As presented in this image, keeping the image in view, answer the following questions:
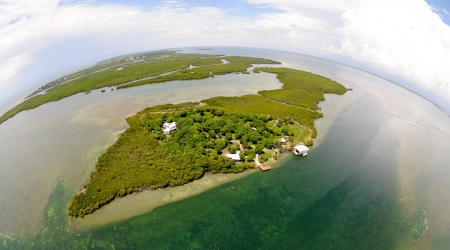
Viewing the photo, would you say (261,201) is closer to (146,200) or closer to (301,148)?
(301,148)

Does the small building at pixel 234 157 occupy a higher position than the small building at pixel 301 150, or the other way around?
the small building at pixel 234 157

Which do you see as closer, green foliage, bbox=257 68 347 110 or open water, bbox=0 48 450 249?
open water, bbox=0 48 450 249

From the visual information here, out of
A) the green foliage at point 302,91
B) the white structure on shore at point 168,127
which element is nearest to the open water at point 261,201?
the white structure on shore at point 168,127

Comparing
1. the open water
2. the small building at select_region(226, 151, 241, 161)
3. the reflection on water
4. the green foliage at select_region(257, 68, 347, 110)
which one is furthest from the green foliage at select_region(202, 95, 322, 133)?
the small building at select_region(226, 151, 241, 161)

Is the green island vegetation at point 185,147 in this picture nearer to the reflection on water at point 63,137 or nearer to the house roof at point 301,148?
the house roof at point 301,148

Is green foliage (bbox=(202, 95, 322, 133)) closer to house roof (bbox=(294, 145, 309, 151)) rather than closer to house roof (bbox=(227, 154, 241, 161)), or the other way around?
house roof (bbox=(294, 145, 309, 151))

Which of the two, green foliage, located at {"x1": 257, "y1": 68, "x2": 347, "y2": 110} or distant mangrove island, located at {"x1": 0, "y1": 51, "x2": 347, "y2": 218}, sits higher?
distant mangrove island, located at {"x1": 0, "y1": 51, "x2": 347, "y2": 218}

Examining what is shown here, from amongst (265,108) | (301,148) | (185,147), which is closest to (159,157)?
(185,147)
